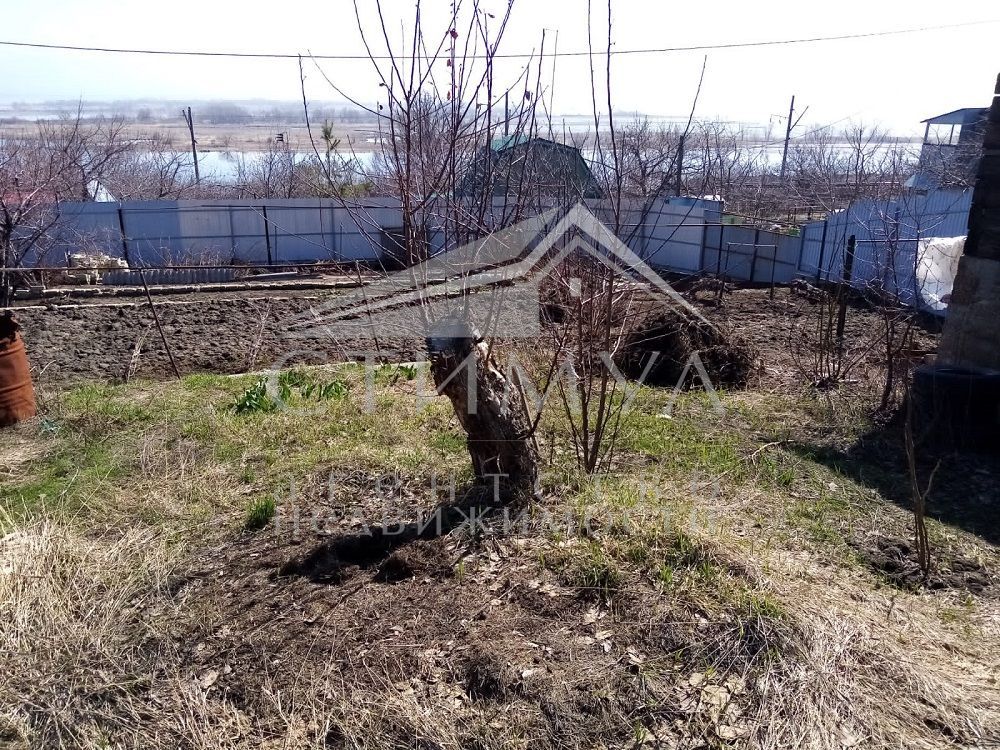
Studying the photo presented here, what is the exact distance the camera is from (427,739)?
2406mm

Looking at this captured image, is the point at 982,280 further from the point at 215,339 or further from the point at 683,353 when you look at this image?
the point at 215,339

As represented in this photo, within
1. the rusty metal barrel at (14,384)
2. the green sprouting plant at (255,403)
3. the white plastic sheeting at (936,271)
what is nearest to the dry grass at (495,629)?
the green sprouting plant at (255,403)

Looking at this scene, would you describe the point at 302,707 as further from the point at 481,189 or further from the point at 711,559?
the point at 481,189

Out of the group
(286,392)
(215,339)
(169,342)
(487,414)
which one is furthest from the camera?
(215,339)

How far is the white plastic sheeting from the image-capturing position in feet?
34.4

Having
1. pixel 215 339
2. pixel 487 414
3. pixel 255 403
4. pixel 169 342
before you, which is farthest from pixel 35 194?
pixel 487 414

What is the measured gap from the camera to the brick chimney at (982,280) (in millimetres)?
5547

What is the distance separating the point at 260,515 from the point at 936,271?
10637 millimetres

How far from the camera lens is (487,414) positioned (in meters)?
3.75

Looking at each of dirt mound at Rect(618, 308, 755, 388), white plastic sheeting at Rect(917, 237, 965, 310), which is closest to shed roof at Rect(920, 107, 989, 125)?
white plastic sheeting at Rect(917, 237, 965, 310)

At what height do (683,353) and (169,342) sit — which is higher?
(683,353)

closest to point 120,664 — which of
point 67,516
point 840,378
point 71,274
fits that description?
point 67,516

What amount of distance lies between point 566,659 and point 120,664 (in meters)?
1.72

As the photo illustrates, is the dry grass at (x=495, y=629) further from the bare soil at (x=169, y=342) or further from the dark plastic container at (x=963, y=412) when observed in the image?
the bare soil at (x=169, y=342)
